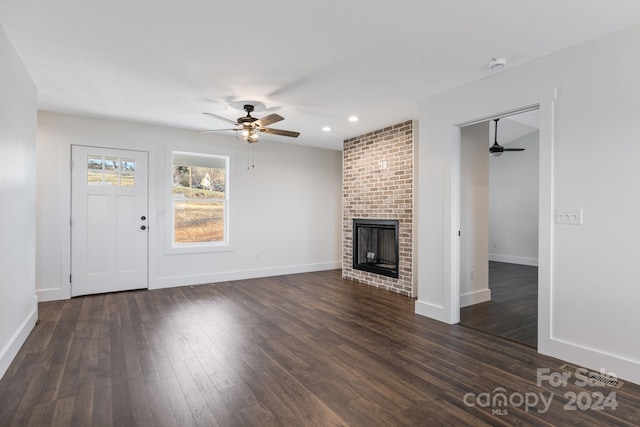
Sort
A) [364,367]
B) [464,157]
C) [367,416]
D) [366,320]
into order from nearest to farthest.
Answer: [367,416] → [364,367] → [366,320] → [464,157]

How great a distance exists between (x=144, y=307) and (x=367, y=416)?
11.0 ft

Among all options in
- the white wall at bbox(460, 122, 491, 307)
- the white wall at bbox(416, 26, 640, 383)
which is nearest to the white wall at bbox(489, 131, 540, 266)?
the white wall at bbox(460, 122, 491, 307)

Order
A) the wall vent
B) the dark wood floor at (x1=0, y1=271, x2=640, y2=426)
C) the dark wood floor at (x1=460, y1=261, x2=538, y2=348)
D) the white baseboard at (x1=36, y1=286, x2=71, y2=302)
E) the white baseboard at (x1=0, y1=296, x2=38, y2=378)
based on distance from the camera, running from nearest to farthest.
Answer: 1. the dark wood floor at (x1=0, y1=271, x2=640, y2=426)
2. the wall vent
3. the white baseboard at (x1=0, y1=296, x2=38, y2=378)
4. the dark wood floor at (x1=460, y1=261, x2=538, y2=348)
5. the white baseboard at (x1=36, y1=286, x2=71, y2=302)

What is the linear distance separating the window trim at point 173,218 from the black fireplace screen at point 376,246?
226cm

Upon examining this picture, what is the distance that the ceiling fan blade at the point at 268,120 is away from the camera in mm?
3544

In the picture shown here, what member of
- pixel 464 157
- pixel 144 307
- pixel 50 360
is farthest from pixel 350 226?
pixel 50 360

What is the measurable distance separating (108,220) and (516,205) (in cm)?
834

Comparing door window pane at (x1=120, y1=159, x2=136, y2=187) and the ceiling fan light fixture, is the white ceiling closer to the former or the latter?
the ceiling fan light fixture

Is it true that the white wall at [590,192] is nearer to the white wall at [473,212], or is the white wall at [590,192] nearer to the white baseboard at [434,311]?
the white baseboard at [434,311]

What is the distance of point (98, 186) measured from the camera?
189 inches

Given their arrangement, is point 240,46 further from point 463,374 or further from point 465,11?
point 463,374

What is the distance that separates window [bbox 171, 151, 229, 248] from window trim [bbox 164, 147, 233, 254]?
0.02 meters

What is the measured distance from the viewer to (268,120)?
12.1 ft

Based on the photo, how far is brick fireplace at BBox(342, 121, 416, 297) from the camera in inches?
189
